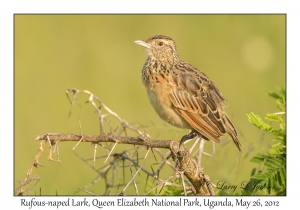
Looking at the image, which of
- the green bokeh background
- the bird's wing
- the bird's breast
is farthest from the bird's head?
the green bokeh background

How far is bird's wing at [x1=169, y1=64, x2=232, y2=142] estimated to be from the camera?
693 centimetres

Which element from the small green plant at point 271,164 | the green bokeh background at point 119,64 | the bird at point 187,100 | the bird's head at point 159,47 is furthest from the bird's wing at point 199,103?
the green bokeh background at point 119,64

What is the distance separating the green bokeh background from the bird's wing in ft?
11.1

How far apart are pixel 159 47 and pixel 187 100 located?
1092 mm

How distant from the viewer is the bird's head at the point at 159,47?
7715 millimetres

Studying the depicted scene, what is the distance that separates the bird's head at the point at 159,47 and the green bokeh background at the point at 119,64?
317cm

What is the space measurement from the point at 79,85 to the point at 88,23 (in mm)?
2728

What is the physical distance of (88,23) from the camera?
1450 cm

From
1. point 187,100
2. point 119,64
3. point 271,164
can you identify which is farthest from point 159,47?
point 119,64

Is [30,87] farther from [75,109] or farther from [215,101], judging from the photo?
[215,101]

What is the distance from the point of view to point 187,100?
705cm

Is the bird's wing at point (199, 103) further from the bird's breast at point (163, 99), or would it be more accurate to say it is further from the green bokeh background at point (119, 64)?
the green bokeh background at point (119, 64)

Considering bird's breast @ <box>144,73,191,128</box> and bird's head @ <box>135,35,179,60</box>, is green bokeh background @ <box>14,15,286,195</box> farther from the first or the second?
bird's breast @ <box>144,73,191,128</box>
